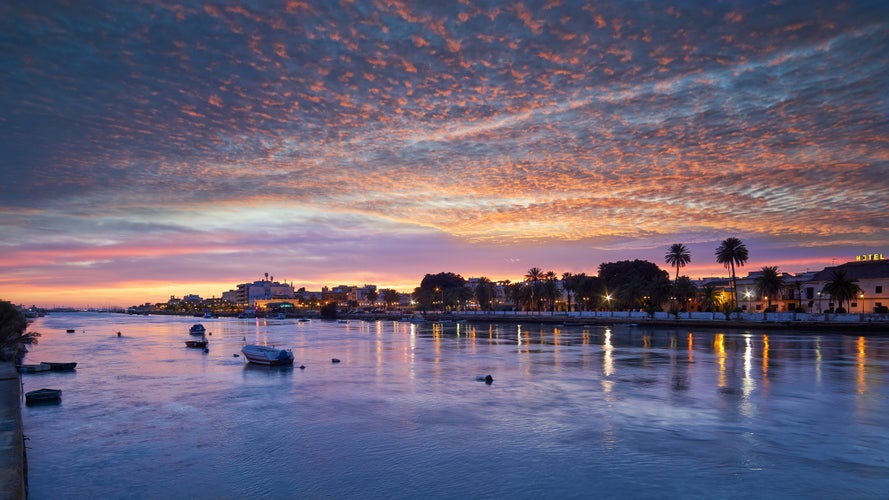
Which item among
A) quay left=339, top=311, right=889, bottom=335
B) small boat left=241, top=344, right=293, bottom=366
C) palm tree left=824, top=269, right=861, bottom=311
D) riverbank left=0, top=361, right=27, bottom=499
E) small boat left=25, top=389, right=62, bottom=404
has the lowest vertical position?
quay left=339, top=311, right=889, bottom=335

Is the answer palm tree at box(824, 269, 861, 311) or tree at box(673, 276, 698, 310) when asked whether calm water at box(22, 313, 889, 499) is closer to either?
palm tree at box(824, 269, 861, 311)

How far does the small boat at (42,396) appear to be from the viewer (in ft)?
107

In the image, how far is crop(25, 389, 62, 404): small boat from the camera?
107 feet

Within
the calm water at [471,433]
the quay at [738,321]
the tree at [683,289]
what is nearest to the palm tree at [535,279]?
the quay at [738,321]

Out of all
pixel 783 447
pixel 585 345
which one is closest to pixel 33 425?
pixel 783 447

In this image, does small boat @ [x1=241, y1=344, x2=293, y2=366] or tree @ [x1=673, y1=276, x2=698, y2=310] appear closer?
small boat @ [x1=241, y1=344, x2=293, y2=366]

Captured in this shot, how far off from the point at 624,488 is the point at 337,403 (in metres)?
19.8

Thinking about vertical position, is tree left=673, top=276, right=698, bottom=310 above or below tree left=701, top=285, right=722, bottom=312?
above

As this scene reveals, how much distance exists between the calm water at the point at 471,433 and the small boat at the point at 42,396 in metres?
0.89

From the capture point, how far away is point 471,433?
2508 centimetres

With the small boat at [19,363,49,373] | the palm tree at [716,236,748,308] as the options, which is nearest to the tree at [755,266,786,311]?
the palm tree at [716,236,748,308]

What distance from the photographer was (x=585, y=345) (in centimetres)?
7388

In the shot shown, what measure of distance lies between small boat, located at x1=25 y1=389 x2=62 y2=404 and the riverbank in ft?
6.74

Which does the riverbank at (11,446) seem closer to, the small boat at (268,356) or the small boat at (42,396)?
the small boat at (42,396)
